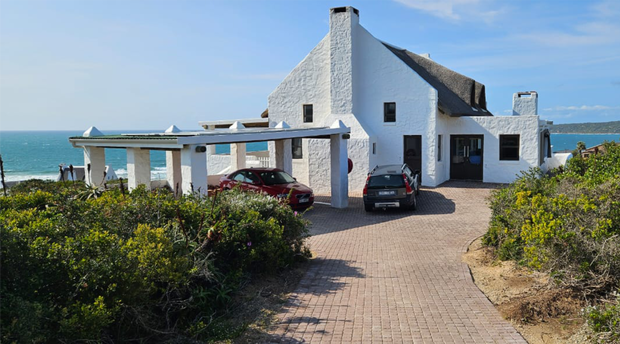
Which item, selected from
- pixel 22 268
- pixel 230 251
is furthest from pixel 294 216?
pixel 22 268

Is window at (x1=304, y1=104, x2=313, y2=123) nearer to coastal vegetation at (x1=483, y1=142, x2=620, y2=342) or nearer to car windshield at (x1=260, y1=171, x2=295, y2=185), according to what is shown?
car windshield at (x1=260, y1=171, x2=295, y2=185)

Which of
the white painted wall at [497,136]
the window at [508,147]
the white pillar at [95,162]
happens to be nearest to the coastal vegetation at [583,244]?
the white pillar at [95,162]

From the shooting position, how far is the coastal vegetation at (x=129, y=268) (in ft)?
15.0

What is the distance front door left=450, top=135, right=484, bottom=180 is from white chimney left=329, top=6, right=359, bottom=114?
5.44 meters

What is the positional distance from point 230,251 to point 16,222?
297cm

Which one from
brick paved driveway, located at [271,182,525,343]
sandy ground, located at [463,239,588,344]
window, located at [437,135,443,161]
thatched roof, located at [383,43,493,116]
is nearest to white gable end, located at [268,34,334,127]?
thatched roof, located at [383,43,493,116]

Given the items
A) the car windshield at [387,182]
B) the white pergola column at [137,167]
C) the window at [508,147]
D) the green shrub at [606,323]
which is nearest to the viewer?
the green shrub at [606,323]

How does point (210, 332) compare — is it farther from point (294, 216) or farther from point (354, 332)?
point (294, 216)

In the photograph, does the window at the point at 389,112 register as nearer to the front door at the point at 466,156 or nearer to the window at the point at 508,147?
the front door at the point at 466,156

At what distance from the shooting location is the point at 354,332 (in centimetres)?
610

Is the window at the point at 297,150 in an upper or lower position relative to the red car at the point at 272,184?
upper

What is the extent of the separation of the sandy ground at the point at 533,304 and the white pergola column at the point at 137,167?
9.94 m

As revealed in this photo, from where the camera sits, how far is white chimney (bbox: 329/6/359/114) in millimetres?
22891

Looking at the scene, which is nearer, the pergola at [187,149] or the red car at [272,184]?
the pergola at [187,149]
